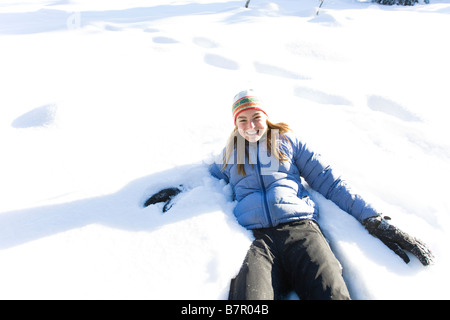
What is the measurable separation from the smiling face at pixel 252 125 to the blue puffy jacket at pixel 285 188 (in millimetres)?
91

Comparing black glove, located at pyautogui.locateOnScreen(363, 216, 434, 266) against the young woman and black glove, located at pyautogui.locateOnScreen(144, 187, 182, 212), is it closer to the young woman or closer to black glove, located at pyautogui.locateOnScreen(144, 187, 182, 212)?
the young woman

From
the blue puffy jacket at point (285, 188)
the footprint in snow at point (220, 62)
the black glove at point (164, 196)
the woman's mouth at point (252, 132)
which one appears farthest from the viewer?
the footprint in snow at point (220, 62)

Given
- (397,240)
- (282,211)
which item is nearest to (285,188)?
(282,211)

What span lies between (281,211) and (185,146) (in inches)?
50.2

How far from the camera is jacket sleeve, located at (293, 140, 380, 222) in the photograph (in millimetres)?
1727

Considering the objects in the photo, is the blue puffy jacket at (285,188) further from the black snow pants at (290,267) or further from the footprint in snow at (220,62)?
the footprint in snow at (220,62)

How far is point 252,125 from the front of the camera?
185 centimetres

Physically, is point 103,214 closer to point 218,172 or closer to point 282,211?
point 218,172

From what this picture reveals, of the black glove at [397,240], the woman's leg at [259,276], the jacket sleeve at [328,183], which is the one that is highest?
the jacket sleeve at [328,183]

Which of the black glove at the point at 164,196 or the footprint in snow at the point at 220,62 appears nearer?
the black glove at the point at 164,196

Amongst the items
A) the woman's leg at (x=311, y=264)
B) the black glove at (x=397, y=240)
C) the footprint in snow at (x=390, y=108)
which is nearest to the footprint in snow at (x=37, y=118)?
the woman's leg at (x=311, y=264)

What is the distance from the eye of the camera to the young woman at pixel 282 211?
1.40 metres

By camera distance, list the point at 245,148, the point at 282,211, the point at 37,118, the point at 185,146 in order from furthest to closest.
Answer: the point at 37,118
the point at 185,146
the point at 245,148
the point at 282,211

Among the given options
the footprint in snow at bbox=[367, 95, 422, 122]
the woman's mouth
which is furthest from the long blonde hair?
the footprint in snow at bbox=[367, 95, 422, 122]
